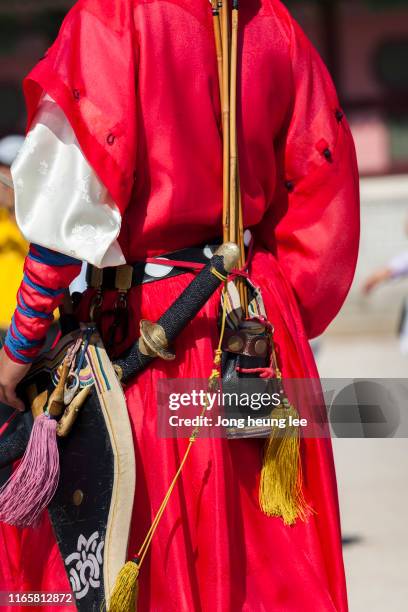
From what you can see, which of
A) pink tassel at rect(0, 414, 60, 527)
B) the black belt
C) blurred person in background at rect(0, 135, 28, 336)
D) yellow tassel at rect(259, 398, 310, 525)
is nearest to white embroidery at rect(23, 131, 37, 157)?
the black belt

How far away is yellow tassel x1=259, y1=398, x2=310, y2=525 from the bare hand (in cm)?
51

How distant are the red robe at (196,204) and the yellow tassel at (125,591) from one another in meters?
0.11

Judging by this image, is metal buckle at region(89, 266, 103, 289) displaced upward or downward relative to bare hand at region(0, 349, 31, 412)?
upward

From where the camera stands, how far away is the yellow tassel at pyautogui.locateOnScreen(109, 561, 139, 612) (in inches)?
81.2

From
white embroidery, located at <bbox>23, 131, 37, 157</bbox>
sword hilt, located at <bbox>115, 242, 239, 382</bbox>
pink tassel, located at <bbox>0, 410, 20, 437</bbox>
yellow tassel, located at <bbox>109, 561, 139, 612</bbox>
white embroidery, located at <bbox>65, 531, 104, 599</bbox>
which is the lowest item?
yellow tassel, located at <bbox>109, 561, 139, 612</bbox>

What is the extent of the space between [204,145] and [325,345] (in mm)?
7969

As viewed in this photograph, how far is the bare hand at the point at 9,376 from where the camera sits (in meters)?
2.18

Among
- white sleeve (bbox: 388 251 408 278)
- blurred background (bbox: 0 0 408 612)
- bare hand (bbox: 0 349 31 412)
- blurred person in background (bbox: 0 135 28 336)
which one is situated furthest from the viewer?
blurred background (bbox: 0 0 408 612)

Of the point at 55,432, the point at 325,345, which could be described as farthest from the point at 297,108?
the point at 325,345

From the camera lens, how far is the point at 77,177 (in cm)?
208

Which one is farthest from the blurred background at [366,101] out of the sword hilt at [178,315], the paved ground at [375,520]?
the sword hilt at [178,315]

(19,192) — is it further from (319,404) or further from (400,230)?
(400,230)

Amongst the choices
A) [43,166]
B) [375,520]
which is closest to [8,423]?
[43,166]

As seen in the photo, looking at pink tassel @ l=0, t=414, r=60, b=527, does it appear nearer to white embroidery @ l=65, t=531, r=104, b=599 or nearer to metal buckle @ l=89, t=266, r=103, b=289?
white embroidery @ l=65, t=531, r=104, b=599
